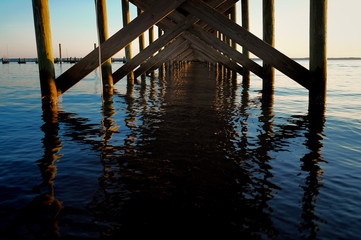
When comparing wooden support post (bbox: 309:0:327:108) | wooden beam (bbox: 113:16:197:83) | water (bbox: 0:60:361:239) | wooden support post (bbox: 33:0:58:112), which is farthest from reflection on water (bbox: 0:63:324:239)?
wooden beam (bbox: 113:16:197:83)

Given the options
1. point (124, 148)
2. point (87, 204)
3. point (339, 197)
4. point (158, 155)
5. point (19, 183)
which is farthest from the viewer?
point (124, 148)

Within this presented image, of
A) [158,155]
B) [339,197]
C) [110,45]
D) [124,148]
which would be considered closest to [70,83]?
[110,45]

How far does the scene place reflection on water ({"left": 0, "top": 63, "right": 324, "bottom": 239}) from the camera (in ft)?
6.21

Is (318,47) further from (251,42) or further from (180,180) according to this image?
(180,180)

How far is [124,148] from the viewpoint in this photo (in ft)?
11.7

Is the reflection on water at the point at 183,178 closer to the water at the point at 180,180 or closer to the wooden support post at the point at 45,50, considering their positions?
the water at the point at 180,180

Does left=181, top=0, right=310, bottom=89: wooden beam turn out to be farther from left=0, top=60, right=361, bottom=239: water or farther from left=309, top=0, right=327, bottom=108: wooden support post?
left=0, top=60, right=361, bottom=239: water

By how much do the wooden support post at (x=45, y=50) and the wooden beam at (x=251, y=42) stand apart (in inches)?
107

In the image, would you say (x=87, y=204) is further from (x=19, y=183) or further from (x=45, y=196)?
(x=19, y=183)

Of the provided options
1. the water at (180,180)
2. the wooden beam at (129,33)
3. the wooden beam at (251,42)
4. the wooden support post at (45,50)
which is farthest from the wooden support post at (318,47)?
the wooden support post at (45,50)

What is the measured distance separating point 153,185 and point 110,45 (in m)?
3.78

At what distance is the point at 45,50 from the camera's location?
19.4ft

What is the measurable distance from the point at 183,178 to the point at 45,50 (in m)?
4.71

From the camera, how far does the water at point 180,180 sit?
1.90 metres
